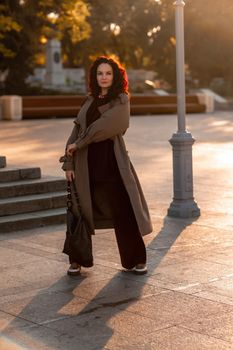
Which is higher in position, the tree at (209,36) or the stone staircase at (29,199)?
the tree at (209,36)

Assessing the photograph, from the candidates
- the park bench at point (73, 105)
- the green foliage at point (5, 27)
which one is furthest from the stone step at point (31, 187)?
the green foliage at point (5, 27)

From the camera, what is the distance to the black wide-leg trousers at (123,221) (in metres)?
6.75

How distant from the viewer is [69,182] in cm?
678

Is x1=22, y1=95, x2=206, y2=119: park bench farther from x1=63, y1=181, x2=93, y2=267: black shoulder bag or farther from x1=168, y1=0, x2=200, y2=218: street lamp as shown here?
x1=63, y1=181, x2=93, y2=267: black shoulder bag

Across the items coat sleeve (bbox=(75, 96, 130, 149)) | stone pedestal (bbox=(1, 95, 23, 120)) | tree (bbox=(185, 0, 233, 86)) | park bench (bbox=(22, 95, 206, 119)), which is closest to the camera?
coat sleeve (bbox=(75, 96, 130, 149))

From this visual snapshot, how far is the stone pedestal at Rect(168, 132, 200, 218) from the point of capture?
974 cm

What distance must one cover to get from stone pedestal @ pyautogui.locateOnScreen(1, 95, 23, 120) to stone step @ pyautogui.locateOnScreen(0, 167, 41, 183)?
22339mm

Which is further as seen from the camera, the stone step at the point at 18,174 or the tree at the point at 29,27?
the tree at the point at 29,27

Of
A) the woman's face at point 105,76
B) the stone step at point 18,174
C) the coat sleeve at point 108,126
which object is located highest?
the woman's face at point 105,76

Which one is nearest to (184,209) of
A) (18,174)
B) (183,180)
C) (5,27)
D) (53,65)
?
(183,180)

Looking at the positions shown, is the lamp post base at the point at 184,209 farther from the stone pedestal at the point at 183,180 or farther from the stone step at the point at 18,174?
the stone step at the point at 18,174

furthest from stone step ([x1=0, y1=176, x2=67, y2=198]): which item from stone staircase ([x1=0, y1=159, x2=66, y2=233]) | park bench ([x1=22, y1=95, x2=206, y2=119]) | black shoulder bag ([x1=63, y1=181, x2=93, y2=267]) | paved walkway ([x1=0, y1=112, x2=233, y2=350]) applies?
park bench ([x1=22, y1=95, x2=206, y2=119])

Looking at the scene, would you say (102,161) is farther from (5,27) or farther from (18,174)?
(5,27)

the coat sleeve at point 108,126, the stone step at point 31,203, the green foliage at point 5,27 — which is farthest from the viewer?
the green foliage at point 5,27
